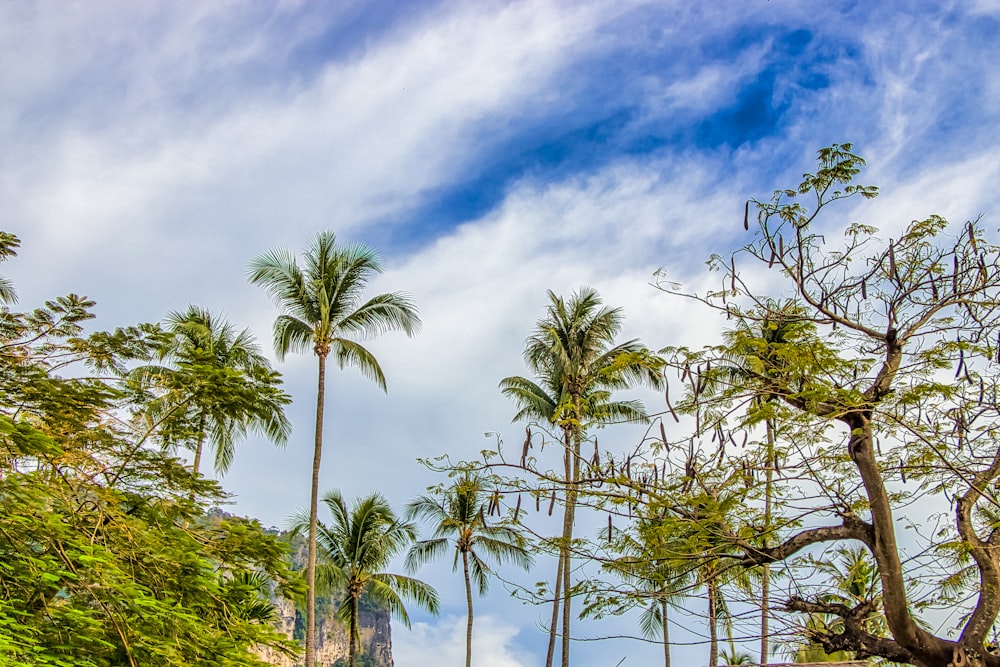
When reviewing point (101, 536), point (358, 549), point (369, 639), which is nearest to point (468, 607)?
point (358, 549)

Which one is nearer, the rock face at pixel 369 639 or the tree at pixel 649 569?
the tree at pixel 649 569

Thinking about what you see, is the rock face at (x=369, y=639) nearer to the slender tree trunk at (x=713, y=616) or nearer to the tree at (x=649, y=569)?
the slender tree trunk at (x=713, y=616)

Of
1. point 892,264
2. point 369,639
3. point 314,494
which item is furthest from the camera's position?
point 369,639

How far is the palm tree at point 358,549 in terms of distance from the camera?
22.1 m

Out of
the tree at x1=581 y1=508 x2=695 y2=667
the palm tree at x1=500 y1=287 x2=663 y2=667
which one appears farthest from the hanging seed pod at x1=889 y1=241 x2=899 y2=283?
the palm tree at x1=500 y1=287 x2=663 y2=667

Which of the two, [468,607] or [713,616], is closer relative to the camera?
[713,616]

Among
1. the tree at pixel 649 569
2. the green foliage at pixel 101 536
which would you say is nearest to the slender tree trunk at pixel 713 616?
the tree at pixel 649 569

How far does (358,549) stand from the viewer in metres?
22.2

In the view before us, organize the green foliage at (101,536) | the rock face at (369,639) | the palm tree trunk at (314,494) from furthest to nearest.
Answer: the rock face at (369,639), the palm tree trunk at (314,494), the green foliage at (101,536)

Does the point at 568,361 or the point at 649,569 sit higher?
the point at 568,361

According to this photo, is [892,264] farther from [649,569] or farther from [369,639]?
[369,639]

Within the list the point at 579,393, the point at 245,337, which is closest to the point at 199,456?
the point at 245,337

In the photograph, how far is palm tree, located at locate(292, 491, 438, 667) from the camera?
2209 centimetres

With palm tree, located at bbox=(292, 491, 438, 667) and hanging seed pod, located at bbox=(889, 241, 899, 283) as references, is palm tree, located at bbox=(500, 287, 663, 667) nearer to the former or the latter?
palm tree, located at bbox=(292, 491, 438, 667)
